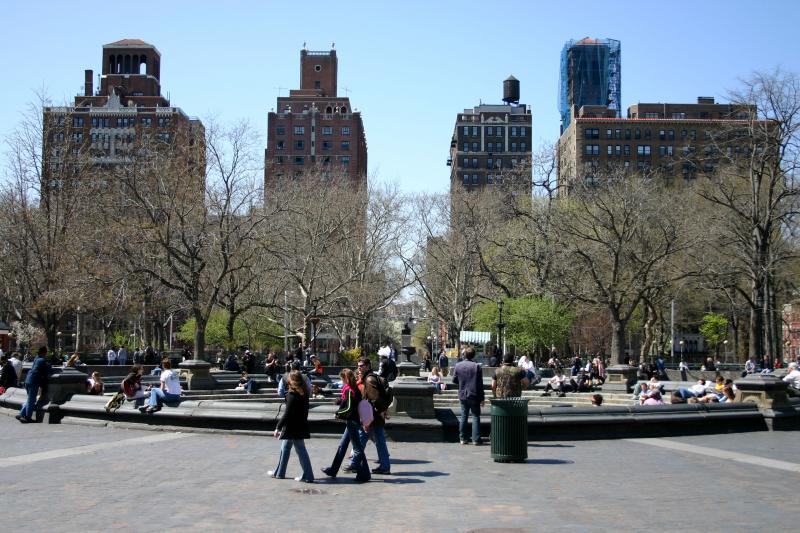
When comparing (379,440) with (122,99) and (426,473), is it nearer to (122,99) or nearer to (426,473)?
(426,473)

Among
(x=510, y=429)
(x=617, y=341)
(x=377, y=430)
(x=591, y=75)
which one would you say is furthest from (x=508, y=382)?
(x=591, y=75)

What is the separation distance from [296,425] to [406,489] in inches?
63.7

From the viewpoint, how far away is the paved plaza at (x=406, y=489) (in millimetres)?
8750

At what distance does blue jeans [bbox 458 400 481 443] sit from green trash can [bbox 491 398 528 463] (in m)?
1.88

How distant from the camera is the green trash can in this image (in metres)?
13.0

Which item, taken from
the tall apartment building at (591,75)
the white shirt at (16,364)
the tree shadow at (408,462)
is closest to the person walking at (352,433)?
the tree shadow at (408,462)

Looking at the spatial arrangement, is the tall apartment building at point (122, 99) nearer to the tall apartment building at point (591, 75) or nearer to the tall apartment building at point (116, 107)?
the tall apartment building at point (116, 107)

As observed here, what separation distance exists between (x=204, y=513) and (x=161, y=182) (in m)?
30.6

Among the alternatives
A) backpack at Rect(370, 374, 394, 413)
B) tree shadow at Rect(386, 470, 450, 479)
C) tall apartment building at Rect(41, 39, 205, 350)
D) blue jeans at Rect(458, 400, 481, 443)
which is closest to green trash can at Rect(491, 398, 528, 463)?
tree shadow at Rect(386, 470, 450, 479)

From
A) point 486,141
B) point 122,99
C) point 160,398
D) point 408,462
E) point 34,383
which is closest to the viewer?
point 408,462

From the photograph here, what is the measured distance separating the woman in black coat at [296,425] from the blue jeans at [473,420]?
4.51 meters

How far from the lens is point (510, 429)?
12961mm

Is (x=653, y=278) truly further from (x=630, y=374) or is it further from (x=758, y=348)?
(x=630, y=374)

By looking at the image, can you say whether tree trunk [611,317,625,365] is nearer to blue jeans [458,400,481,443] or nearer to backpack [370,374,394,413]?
blue jeans [458,400,481,443]
